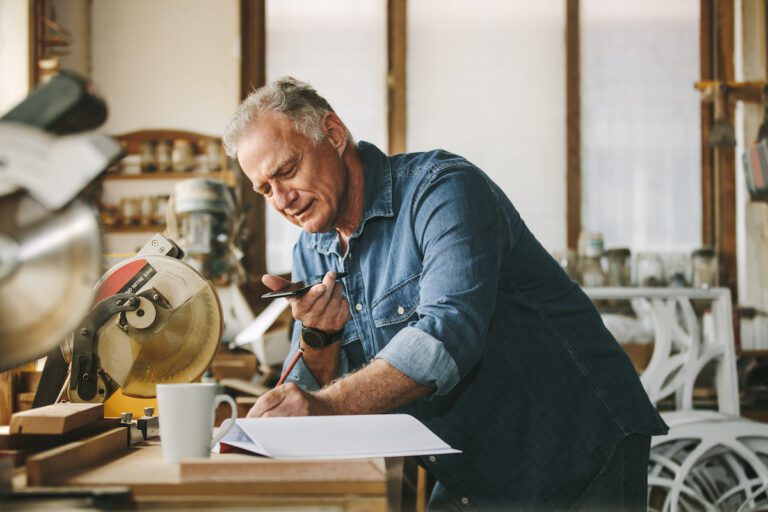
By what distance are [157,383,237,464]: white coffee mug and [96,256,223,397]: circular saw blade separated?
0.38 m

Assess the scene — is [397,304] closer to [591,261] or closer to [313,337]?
[313,337]

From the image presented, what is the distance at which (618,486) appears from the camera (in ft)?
4.66

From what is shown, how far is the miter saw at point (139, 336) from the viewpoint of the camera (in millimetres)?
1219

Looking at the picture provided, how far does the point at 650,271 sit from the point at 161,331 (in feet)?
10.4

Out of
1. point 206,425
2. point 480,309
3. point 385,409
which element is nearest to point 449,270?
point 480,309

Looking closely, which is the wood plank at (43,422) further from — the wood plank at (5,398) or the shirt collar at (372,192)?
the shirt collar at (372,192)

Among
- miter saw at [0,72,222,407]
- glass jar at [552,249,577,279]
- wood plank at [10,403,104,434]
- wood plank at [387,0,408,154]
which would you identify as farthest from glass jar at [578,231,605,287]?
miter saw at [0,72,222,407]

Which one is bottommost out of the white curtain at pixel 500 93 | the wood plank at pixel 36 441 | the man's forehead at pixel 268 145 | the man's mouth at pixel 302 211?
the wood plank at pixel 36 441

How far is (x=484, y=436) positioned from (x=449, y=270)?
37 cm

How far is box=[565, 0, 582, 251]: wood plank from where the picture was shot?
4.24 meters

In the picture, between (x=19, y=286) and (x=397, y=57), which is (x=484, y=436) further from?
(x=397, y=57)

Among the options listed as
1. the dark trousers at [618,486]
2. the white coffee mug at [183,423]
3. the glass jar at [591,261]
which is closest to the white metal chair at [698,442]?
the glass jar at [591,261]

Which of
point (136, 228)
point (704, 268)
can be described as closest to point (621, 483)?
point (704, 268)

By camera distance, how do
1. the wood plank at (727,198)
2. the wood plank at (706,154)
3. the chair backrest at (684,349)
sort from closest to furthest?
the chair backrest at (684,349)
the wood plank at (727,198)
the wood plank at (706,154)
